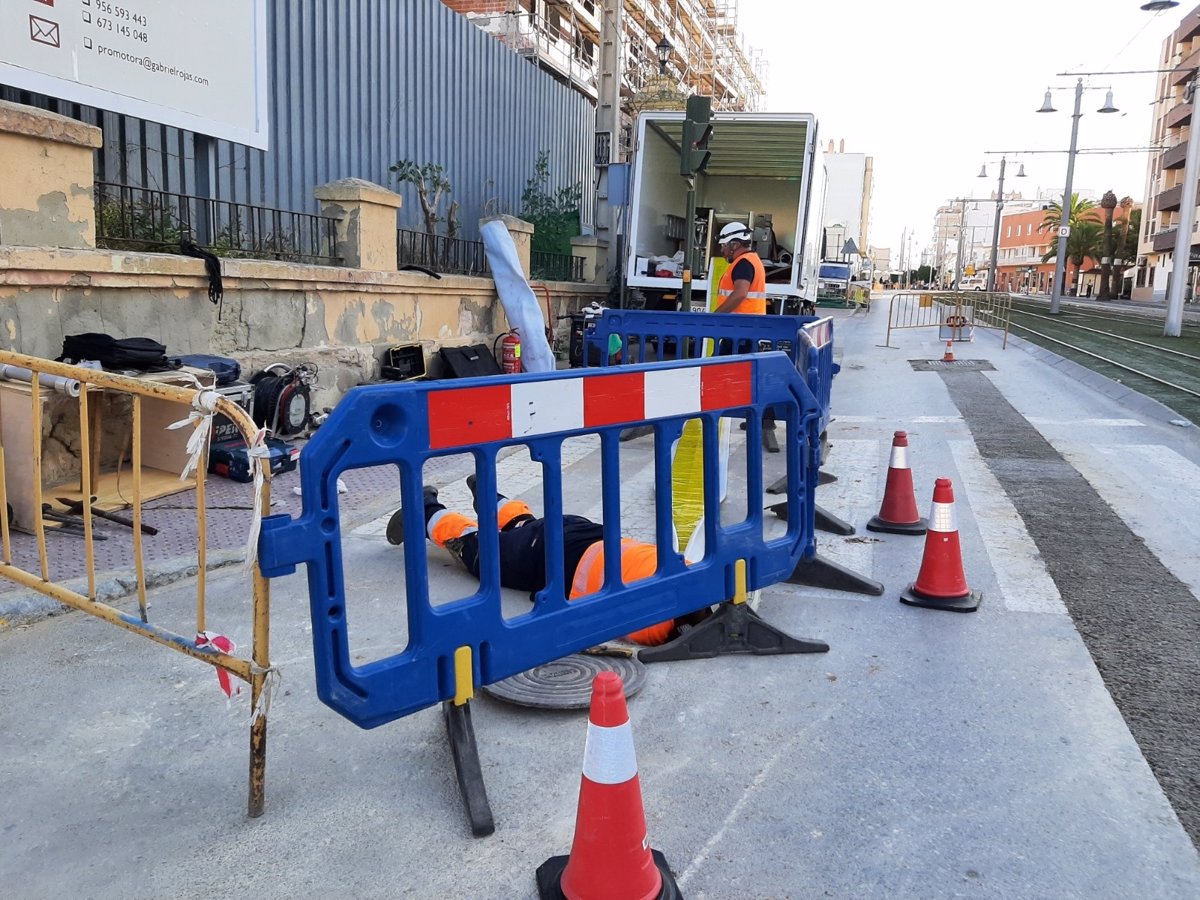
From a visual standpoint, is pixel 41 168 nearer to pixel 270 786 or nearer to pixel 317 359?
pixel 317 359

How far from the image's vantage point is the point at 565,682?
359 cm

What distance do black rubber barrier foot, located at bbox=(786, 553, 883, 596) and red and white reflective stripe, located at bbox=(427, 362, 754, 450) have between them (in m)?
1.34

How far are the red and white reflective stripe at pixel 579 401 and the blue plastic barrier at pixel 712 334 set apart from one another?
3.05m

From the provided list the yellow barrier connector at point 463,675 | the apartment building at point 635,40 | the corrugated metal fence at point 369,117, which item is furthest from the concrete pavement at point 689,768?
the apartment building at point 635,40

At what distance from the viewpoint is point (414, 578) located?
2691 mm

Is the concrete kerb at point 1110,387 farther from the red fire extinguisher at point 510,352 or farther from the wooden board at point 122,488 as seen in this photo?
the wooden board at point 122,488

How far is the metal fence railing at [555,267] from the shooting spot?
14906 mm

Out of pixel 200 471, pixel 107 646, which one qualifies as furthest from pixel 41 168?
pixel 200 471

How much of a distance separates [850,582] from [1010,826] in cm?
207

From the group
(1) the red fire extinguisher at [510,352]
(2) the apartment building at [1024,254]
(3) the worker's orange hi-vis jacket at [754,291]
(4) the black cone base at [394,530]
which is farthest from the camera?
(2) the apartment building at [1024,254]

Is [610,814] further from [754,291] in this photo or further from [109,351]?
[754,291]

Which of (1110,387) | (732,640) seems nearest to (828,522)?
(732,640)

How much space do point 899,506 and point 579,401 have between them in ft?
11.4

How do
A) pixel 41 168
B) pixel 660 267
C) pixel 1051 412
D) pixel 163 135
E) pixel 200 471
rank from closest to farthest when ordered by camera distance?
pixel 200 471 → pixel 41 168 → pixel 163 135 → pixel 1051 412 → pixel 660 267
